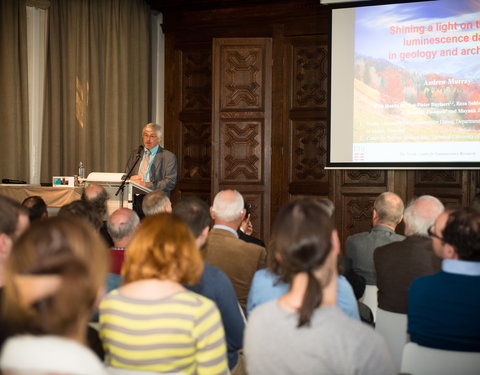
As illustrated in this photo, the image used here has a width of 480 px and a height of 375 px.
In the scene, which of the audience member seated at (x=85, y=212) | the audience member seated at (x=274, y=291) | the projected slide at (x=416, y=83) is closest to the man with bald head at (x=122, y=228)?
the audience member seated at (x=85, y=212)

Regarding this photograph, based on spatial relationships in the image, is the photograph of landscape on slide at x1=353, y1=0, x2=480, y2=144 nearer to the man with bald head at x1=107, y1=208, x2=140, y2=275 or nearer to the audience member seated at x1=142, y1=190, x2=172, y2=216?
the audience member seated at x1=142, y1=190, x2=172, y2=216

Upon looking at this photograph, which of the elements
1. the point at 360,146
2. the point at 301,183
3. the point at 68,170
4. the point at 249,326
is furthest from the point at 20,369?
the point at 68,170

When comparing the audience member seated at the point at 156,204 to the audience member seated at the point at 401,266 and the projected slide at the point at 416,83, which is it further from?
the projected slide at the point at 416,83

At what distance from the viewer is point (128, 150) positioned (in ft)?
25.8

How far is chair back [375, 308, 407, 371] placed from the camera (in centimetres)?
304

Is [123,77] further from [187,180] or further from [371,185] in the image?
[371,185]

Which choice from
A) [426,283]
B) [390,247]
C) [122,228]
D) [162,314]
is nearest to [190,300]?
[162,314]

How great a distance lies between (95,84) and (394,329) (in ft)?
18.3

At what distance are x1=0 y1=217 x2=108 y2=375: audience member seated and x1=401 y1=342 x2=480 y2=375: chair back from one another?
123cm

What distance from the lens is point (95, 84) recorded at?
755 centimetres

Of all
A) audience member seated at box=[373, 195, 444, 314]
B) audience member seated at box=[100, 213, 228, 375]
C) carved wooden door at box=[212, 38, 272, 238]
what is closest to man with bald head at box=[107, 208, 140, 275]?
audience member seated at box=[100, 213, 228, 375]

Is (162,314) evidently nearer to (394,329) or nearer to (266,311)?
(266,311)

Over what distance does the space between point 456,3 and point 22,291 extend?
5.76 meters

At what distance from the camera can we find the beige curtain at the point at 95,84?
7.30 meters
